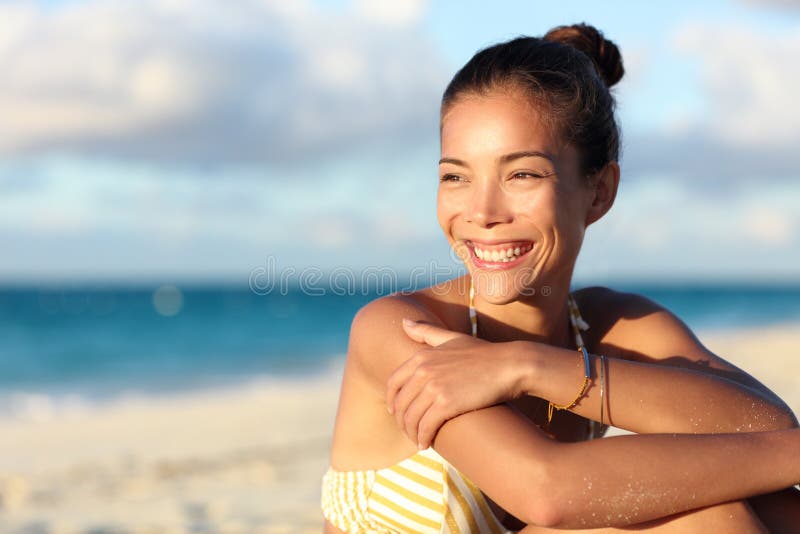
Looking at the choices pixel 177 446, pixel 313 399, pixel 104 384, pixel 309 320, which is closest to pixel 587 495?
pixel 177 446

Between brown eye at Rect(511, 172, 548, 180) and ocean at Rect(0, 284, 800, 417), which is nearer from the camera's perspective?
brown eye at Rect(511, 172, 548, 180)

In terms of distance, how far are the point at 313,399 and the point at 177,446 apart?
11.3 feet

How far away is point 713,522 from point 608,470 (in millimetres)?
358

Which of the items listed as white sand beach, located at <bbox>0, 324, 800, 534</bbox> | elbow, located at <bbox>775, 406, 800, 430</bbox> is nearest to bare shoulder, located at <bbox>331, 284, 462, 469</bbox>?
elbow, located at <bbox>775, 406, 800, 430</bbox>

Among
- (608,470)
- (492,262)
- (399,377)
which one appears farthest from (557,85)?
(608,470)

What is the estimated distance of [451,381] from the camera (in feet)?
7.43

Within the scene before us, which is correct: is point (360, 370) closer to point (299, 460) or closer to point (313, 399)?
point (299, 460)

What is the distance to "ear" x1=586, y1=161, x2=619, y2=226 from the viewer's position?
9.66 feet

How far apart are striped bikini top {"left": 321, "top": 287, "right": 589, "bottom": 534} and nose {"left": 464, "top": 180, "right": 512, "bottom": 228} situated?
2.54ft

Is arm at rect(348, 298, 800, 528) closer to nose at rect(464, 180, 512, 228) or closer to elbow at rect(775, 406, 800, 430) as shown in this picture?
elbow at rect(775, 406, 800, 430)

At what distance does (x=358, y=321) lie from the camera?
2.69 metres

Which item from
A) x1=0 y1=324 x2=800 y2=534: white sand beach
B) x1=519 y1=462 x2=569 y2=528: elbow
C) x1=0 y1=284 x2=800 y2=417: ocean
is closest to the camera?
x1=519 y1=462 x2=569 y2=528: elbow

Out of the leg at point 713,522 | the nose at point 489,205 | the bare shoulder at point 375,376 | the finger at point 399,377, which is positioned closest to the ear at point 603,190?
the nose at point 489,205

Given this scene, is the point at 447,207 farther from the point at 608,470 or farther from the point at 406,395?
the point at 608,470
